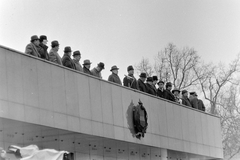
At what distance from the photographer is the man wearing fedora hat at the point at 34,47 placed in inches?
690

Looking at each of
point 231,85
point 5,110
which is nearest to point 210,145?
point 5,110

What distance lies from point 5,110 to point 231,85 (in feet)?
113

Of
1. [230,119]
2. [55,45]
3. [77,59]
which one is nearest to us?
[55,45]

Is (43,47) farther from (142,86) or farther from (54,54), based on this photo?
(142,86)

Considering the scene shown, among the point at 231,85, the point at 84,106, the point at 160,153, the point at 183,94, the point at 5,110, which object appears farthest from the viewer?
the point at 231,85

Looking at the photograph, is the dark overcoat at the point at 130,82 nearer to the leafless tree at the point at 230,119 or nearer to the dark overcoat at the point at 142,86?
the dark overcoat at the point at 142,86

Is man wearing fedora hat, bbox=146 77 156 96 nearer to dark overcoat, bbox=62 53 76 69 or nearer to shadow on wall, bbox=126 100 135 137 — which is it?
shadow on wall, bbox=126 100 135 137

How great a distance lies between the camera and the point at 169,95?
2589 centimetres

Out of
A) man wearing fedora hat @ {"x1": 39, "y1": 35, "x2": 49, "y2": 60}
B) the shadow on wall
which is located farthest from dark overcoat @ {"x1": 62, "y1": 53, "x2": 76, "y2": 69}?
the shadow on wall

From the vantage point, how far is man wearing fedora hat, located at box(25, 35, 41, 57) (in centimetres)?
1752

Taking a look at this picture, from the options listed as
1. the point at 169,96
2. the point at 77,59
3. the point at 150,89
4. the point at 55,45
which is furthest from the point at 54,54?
the point at 169,96

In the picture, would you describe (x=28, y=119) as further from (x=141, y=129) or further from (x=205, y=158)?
(x=205, y=158)

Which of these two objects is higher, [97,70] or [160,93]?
[160,93]

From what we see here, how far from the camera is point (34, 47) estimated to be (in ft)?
58.0
